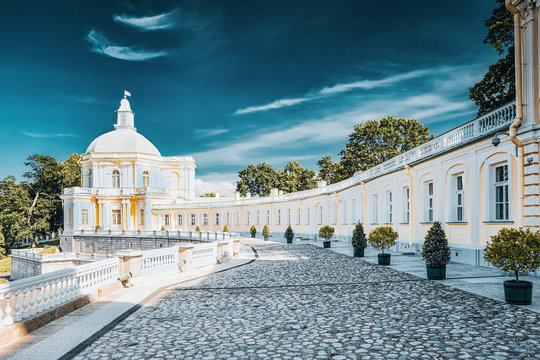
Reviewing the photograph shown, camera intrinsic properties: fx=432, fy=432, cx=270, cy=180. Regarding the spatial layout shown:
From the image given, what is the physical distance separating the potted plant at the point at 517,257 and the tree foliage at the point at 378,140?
34.8 metres

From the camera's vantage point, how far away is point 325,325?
22.5ft

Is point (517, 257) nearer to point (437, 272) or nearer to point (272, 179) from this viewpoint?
point (437, 272)

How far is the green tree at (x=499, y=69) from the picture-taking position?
18.9 metres

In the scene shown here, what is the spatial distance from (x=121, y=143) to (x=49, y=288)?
58.5 metres

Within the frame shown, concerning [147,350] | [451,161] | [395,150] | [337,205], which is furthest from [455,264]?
[395,150]

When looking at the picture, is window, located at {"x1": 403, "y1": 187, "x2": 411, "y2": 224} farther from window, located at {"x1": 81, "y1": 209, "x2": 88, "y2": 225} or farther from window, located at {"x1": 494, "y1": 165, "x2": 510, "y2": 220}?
window, located at {"x1": 81, "y1": 209, "x2": 88, "y2": 225}

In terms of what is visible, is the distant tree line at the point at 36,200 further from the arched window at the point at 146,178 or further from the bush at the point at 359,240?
the bush at the point at 359,240

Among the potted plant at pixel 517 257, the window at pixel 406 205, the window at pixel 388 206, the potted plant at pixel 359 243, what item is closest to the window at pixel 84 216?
the window at pixel 388 206

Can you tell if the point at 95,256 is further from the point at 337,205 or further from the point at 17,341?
the point at 17,341

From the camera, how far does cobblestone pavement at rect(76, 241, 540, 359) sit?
5.55 m

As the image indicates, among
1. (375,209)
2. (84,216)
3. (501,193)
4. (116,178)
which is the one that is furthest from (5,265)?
(501,193)

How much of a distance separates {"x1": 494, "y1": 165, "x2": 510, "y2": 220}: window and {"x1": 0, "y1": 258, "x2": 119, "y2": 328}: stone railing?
452 inches

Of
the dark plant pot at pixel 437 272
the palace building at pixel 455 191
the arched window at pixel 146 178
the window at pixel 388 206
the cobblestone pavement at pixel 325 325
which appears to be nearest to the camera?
the cobblestone pavement at pixel 325 325

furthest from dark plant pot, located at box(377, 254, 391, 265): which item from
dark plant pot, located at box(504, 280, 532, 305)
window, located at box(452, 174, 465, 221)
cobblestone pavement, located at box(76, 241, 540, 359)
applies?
dark plant pot, located at box(504, 280, 532, 305)
